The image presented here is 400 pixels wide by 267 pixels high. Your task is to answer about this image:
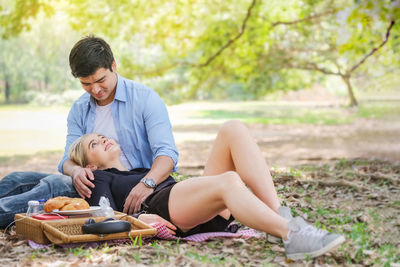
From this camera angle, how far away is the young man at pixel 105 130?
13.7 ft

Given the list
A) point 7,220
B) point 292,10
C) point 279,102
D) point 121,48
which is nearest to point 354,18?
point 7,220

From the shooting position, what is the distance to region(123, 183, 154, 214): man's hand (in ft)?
13.1

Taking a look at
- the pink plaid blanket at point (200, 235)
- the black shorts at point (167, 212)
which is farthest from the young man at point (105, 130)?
the pink plaid blanket at point (200, 235)

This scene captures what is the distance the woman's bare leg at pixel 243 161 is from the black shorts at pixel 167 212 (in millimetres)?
382

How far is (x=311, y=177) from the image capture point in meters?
7.41

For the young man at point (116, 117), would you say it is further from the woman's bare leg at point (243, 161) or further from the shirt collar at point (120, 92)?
the woman's bare leg at point (243, 161)

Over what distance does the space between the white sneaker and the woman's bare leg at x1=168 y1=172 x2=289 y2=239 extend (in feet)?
0.21

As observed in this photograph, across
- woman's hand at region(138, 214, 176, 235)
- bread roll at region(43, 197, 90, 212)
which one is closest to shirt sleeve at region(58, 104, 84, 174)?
bread roll at region(43, 197, 90, 212)

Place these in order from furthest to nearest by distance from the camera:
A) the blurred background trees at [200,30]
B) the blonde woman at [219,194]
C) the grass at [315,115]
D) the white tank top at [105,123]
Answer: the grass at [315,115]
the blurred background trees at [200,30]
the white tank top at [105,123]
the blonde woman at [219,194]

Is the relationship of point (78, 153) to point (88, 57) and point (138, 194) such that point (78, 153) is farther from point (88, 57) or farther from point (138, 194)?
point (88, 57)

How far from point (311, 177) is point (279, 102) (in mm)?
40245

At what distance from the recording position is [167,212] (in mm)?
3795

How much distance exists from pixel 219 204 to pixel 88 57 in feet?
5.09

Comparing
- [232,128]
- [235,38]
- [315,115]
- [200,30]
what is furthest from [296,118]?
[232,128]
